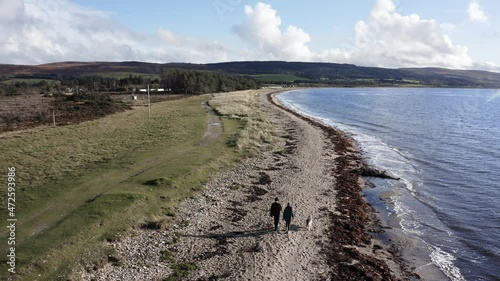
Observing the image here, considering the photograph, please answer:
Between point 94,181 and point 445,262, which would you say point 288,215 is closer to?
point 445,262

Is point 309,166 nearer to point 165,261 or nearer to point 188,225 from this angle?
point 188,225

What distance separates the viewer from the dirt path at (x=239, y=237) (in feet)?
63.3

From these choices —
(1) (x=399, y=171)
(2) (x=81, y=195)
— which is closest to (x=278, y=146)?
(1) (x=399, y=171)

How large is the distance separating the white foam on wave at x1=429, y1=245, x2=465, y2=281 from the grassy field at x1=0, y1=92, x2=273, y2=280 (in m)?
16.6

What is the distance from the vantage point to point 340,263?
21.3 meters

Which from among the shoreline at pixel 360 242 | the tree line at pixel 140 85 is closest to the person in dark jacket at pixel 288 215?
the shoreline at pixel 360 242

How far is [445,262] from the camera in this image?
2230 cm

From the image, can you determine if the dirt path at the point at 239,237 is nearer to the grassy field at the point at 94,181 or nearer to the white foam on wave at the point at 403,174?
the grassy field at the point at 94,181

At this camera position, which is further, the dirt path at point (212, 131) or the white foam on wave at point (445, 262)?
the dirt path at point (212, 131)

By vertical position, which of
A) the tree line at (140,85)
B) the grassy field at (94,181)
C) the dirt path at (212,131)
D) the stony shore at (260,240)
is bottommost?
the stony shore at (260,240)

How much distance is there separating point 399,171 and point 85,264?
35.0m

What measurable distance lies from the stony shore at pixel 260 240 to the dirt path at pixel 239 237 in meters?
0.05

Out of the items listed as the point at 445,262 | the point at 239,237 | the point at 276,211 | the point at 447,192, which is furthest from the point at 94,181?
the point at 447,192

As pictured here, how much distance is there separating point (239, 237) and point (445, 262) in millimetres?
11993
